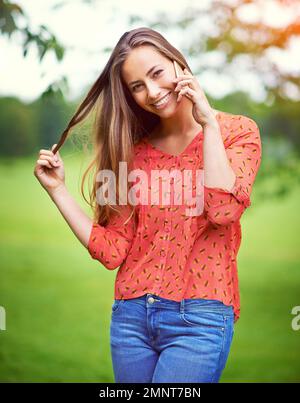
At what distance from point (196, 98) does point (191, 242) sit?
35 cm


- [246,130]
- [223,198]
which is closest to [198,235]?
[223,198]

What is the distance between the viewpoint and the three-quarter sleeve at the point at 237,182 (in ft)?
5.42

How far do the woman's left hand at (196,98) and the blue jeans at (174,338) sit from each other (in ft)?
1.44

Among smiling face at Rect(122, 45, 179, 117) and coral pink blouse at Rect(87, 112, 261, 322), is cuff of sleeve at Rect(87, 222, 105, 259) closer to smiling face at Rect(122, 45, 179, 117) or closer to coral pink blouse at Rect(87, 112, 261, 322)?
coral pink blouse at Rect(87, 112, 261, 322)

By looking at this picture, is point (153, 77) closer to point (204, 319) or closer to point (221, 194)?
point (221, 194)

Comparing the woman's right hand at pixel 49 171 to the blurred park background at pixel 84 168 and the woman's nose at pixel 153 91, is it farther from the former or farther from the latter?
the blurred park background at pixel 84 168

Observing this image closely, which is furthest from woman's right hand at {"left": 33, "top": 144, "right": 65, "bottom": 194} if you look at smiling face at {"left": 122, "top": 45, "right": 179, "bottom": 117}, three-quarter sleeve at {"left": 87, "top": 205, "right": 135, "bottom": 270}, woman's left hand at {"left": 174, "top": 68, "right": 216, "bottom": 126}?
woman's left hand at {"left": 174, "top": 68, "right": 216, "bottom": 126}

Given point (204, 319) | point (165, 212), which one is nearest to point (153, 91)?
point (165, 212)

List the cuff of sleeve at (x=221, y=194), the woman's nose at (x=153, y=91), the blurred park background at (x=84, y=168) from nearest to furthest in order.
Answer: the cuff of sleeve at (x=221, y=194), the woman's nose at (x=153, y=91), the blurred park background at (x=84, y=168)

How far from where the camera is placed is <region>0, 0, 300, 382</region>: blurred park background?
364cm

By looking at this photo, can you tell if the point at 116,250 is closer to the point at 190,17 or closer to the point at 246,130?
the point at 246,130

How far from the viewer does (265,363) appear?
13.5 ft

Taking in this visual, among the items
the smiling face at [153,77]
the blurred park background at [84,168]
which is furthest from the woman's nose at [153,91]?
the blurred park background at [84,168]
